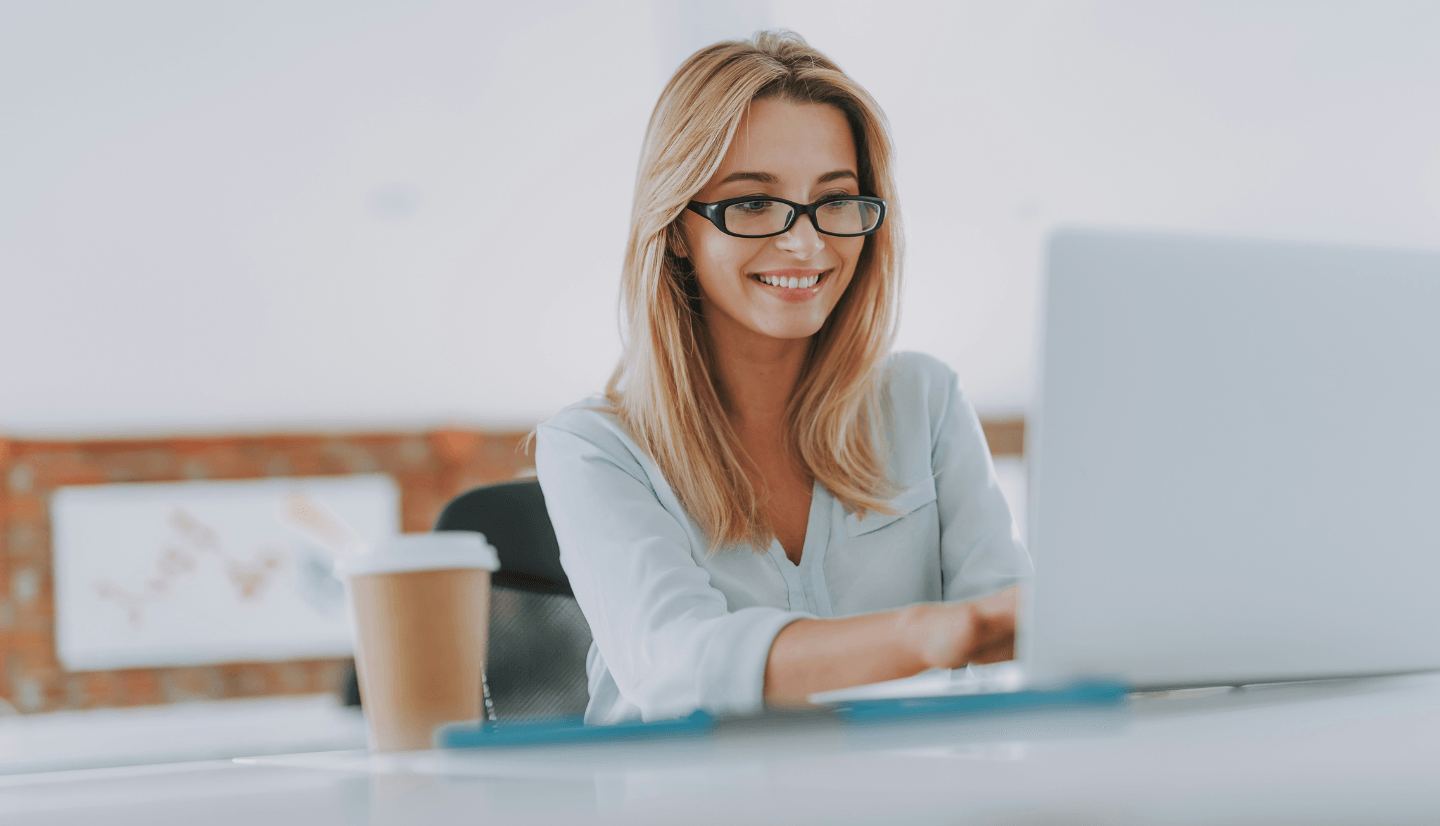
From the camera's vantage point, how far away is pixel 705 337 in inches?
47.1

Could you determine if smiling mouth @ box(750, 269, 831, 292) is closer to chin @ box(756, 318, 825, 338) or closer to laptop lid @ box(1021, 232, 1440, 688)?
chin @ box(756, 318, 825, 338)

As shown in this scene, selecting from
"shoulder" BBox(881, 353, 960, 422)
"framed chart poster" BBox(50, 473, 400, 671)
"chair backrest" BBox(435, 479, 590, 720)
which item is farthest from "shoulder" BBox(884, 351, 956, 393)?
"framed chart poster" BBox(50, 473, 400, 671)

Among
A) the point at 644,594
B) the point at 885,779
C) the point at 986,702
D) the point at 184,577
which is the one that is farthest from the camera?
the point at 184,577

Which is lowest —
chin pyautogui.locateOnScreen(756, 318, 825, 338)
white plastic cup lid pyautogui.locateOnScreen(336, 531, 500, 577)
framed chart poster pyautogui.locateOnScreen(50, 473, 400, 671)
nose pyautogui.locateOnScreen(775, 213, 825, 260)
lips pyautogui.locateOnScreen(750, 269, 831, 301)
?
framed chart poster pyautogui.locateOnScreen(50, 473, 400, 671)

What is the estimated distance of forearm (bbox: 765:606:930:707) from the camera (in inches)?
22.5

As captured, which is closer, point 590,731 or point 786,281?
point 590,731

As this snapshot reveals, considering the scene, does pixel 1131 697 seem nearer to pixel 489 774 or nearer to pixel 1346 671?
pixel 1346 671

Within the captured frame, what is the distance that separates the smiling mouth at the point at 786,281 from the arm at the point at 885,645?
55 cm

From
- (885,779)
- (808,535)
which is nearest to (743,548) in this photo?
(808,535)

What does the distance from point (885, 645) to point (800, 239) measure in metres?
0.59

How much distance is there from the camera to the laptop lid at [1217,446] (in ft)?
1.50

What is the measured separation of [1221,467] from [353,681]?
39.1 inches

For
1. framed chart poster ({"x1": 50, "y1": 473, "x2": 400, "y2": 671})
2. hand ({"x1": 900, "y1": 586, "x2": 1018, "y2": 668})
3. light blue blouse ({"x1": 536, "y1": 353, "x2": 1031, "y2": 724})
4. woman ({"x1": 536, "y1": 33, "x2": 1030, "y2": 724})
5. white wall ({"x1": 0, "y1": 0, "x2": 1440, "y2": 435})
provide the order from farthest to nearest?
framed chart poster ({"x1": 50, "y1": 473, "x2": 400, "y2": 671}) → white wall ({"x1": 0, "y1": 0, "x2": 1440, "y2": 435}) → woman ({"x1": 536, "y1": 33, "x2": 1030, "y2": 724}) → light blue blouse ({"x1": 536, "y1": 353, "x2": 1031, "y2": 724}) → hand ({"x1": 900, "y1": 586, "x2": 1018, "y2": 668})

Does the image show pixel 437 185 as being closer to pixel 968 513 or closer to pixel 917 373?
pixel 917 373
